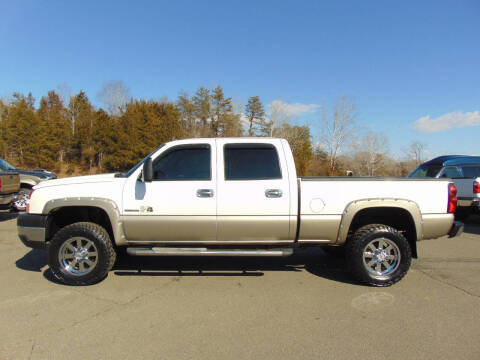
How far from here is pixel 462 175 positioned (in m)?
8.83

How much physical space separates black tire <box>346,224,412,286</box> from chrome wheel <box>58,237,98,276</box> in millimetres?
3489

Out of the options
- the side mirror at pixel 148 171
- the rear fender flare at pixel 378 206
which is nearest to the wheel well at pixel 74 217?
the side mirror at pixel 148 171

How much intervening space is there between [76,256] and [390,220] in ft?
14.8

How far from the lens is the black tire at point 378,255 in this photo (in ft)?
12.7

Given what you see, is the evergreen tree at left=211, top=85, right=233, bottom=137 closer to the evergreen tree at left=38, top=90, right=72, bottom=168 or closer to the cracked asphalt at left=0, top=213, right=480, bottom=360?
the evergreen tree at left=38, top=90, right=72, bottom=168

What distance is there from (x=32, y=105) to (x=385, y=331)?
68.2 meters

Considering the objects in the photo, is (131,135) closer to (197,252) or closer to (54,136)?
(54,136)

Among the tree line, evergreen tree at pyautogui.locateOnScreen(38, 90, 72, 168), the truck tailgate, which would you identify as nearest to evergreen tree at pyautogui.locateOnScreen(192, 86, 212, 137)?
the tree line

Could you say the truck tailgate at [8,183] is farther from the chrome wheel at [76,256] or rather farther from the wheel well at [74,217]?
the chrome wheel at [76,256]

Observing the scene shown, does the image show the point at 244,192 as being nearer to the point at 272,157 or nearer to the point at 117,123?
the point at 272,157

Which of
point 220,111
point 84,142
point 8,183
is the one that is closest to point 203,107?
point 220,111

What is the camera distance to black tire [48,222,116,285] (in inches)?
151

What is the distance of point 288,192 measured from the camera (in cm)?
381

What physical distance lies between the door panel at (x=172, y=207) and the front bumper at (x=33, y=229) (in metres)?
1.11
